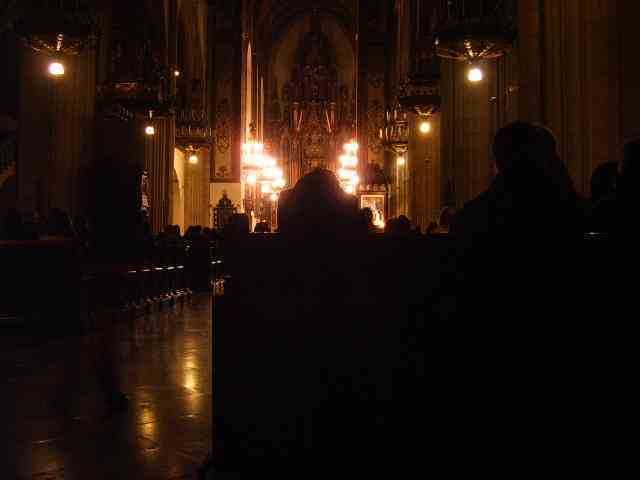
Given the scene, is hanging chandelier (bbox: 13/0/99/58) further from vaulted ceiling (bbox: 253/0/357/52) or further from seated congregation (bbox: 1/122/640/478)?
vaulted ceiling (bbox: 253/0/357/52)

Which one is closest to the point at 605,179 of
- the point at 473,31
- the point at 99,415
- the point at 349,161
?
the point at 99,415

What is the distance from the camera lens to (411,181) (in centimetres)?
2177

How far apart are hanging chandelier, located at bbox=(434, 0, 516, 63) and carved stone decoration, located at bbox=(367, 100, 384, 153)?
92.7ft

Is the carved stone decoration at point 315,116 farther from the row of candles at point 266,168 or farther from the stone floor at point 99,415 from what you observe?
the stone floor at point 99,415

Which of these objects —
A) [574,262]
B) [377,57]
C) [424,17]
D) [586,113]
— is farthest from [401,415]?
[377,57]

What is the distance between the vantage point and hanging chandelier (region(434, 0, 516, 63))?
28.5 feet

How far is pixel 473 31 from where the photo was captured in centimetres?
872

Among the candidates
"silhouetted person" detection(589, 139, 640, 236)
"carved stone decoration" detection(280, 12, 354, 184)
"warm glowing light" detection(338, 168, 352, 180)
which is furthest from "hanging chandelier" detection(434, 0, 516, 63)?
"carved stone decoration" detection(280, 12, 354, 184)

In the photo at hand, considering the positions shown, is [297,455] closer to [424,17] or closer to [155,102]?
[155,102]

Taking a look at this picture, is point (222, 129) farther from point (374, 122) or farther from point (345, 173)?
point (374, 122)

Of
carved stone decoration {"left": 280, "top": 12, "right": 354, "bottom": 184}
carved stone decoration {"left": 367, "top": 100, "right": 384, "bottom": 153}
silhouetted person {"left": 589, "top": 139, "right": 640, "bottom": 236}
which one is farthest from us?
carved stone decoration {"left": 280, "top": 12, "right": 354, "bottom": 184}

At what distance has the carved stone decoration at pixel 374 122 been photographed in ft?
124

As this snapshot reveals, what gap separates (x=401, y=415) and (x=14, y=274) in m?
6.72

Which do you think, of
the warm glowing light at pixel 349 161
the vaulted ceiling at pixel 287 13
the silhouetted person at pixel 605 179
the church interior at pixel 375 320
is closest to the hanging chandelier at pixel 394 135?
the warm glowing light at pixel 349 161
